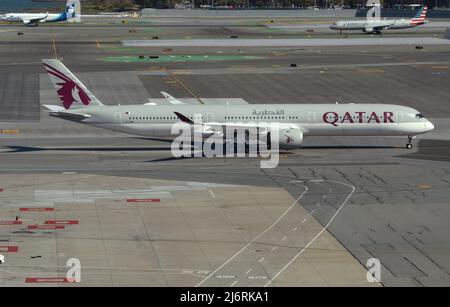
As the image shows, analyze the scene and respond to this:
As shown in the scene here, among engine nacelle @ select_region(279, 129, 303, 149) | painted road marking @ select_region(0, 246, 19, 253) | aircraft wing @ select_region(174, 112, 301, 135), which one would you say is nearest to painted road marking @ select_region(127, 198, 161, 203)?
painted road marking @ select_region(0, 246, 19, 253)

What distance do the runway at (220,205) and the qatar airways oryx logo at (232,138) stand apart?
2.17 m

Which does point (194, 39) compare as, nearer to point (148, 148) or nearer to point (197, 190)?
point (148, 148)

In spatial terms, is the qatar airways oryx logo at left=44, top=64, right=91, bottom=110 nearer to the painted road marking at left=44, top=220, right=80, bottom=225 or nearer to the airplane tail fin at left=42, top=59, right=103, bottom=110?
the airplane tail fin at left=42, top=59, right=103, bottom=110

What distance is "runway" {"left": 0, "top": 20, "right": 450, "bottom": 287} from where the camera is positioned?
43031 millimetres

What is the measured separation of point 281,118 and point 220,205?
21131mm

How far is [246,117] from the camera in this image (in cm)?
7681

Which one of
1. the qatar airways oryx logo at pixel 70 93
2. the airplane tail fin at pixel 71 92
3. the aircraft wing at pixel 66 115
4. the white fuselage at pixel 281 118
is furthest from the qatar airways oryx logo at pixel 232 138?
the qatar airways oryx logo at pixel 70 93

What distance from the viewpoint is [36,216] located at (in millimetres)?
53969

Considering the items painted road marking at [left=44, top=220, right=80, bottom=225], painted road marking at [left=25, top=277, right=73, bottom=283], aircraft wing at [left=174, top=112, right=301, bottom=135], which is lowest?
painted road marking at [left=44, top=220, right=80, bottom=225]

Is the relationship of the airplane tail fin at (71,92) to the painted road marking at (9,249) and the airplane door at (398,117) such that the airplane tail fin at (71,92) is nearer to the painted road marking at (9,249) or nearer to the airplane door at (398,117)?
the airplane door at (398,117)

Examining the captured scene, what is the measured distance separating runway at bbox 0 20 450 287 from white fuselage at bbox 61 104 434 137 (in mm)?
2067

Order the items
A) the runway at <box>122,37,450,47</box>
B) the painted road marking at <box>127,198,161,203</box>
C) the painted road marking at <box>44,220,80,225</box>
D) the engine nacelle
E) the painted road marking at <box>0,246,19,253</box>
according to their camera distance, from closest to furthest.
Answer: the painted road marking at <box>0,246,19,253</box> < the painted road marking at <box>44,220,80,225</box> < the painted road marking at <box>127,198,161,203</box> < the engine nacelle < the runway at <box>122,37,450,47</box>

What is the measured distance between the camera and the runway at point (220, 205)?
4303 cm
